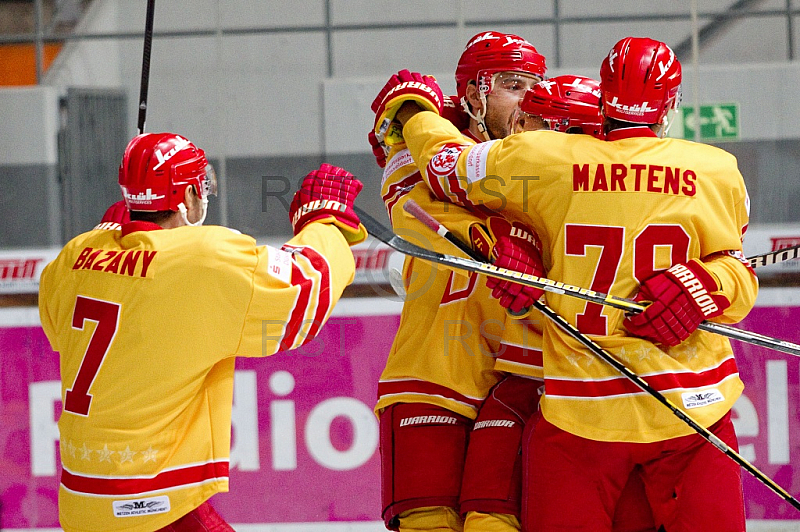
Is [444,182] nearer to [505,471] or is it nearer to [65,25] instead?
[505,471]

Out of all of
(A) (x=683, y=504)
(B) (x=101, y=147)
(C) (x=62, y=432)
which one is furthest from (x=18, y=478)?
(A) (x=683, y=504)

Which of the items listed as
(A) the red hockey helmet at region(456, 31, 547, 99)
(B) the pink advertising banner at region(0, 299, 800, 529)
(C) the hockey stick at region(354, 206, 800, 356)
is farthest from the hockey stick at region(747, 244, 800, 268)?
(B) the pink advertising banner at region(0, 299, 800, 529)

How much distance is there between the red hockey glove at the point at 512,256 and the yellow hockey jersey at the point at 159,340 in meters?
0.31

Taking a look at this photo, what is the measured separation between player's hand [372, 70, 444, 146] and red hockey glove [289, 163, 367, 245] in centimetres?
24

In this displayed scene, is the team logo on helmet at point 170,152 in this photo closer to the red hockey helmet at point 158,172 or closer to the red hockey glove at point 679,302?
the red hockey helmet at point 158,172

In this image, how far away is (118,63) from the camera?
414cm

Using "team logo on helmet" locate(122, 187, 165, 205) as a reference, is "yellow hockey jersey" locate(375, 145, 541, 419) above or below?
below

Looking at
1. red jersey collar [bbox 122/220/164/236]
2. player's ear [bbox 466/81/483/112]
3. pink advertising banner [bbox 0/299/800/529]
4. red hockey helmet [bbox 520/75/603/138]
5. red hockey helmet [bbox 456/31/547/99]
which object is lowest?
pink advertising banner [bbox 0/299/800/529]

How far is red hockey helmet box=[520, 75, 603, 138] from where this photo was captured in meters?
2.13

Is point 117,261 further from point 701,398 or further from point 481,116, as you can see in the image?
point 701,398

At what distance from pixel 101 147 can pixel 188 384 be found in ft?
7.88

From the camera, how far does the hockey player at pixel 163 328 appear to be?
1.79 meters

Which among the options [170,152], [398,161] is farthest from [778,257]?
[170,152]

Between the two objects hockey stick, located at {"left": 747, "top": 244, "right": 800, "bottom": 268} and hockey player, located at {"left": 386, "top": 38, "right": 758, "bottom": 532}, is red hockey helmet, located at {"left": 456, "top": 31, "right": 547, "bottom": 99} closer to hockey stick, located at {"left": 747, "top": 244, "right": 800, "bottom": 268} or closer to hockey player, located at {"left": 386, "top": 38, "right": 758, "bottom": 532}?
hockey player, located at {"left": 386, "top": 38, "right": 758, "bottom": 532}
